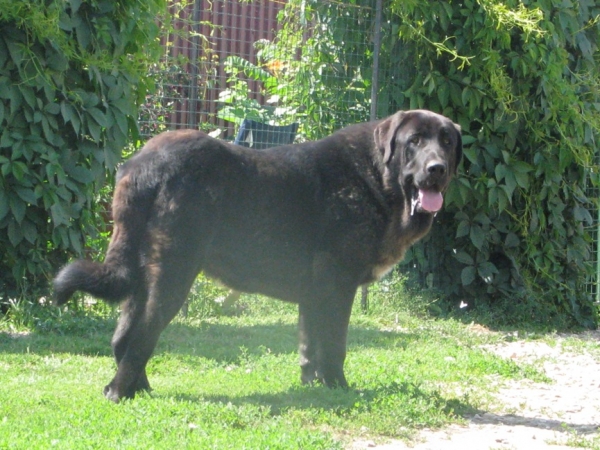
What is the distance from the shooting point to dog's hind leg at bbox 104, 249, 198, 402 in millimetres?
4879

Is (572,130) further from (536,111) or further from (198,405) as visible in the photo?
(198,405)

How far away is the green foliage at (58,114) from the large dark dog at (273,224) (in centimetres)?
196

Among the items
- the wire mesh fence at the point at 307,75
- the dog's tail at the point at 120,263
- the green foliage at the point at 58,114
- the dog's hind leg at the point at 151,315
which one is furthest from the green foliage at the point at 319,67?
the dog's hind leg at the point at 151,315

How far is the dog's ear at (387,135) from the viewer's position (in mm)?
5531

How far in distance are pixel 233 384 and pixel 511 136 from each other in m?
4.48

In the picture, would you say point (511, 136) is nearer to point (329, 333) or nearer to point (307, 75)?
point (307, 75)

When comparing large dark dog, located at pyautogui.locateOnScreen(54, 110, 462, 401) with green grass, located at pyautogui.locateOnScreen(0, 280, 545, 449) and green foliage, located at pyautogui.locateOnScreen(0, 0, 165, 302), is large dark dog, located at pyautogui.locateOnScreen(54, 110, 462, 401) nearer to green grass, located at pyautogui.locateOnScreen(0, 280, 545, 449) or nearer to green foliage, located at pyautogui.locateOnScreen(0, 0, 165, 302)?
green grass, located at pyautogui.locateOnScreen(0, 280, 545, 449)

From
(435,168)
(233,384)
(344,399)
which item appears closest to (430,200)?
(435,168)

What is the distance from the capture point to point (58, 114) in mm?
7000

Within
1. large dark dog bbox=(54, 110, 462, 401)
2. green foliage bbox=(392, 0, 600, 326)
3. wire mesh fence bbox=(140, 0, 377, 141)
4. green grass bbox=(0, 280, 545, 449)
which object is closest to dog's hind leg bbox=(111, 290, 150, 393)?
large dark dog bbox=(54, 110, 462, 401)

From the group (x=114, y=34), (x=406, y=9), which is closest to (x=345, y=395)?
(x=114, y=34)

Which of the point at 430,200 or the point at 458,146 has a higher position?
the point at 458,146

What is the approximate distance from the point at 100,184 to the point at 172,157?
2541 mm

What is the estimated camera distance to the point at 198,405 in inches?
185
